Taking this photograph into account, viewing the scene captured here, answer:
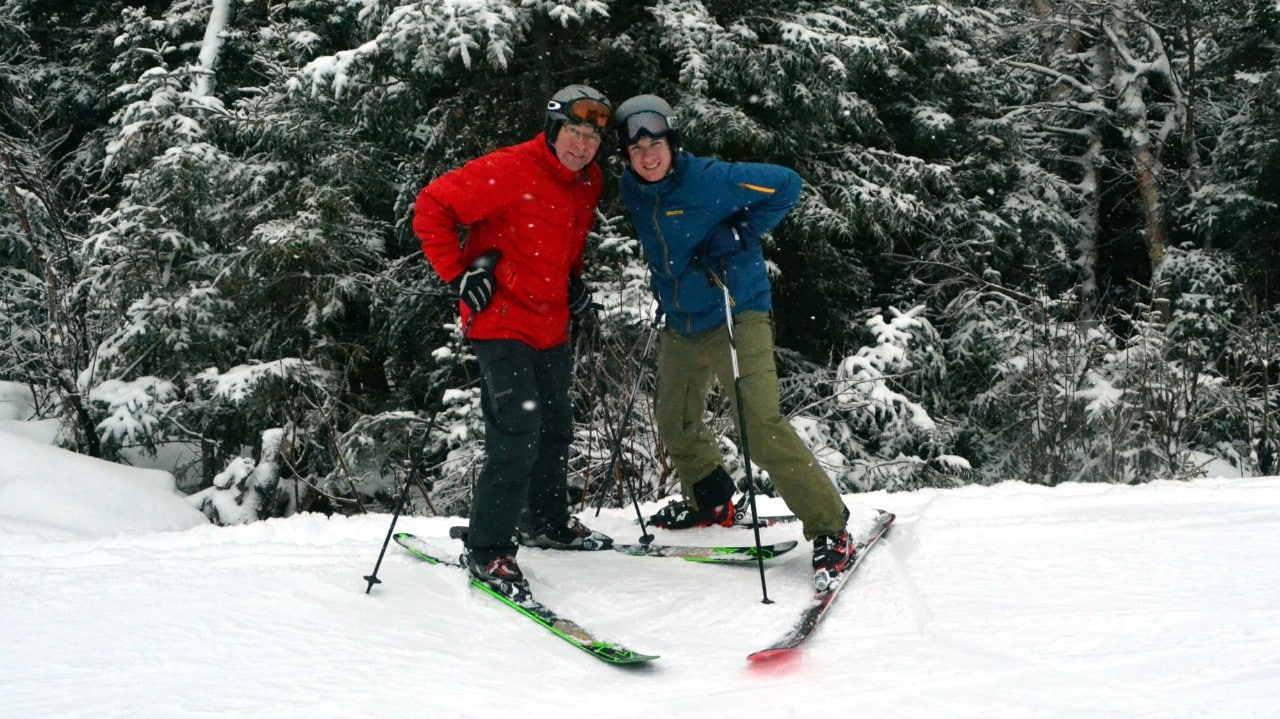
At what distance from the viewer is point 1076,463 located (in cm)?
823

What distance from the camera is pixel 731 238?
372cm

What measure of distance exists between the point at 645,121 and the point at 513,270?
72 cm

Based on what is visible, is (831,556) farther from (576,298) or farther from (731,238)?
(576,298)

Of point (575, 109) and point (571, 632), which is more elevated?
point (575, 109)

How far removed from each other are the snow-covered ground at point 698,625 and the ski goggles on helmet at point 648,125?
1.64 meters

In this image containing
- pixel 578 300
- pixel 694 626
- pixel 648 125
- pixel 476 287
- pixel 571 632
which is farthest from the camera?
pixel 578 300

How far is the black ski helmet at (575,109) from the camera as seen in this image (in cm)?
362

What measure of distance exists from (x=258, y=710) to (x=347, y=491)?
26.9 ft

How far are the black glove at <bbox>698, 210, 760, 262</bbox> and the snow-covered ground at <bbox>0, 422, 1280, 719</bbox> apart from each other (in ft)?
3.95

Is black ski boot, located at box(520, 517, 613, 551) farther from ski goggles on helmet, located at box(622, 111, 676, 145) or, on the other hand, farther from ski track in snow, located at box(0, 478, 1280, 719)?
ski goggles on helmet, located at box(622, 111, 676, 145)

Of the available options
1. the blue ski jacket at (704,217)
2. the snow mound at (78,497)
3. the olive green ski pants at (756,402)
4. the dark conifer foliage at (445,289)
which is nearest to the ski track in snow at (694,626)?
the olive green ski pants at (756,402)

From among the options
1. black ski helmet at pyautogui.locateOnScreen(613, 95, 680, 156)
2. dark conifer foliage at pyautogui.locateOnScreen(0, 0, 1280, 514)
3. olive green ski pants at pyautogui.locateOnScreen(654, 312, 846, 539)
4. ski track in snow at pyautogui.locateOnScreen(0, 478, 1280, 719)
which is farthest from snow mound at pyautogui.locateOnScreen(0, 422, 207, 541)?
black ski helmet at pyautogui.locateOnScreen(613, 95, 680, 156)

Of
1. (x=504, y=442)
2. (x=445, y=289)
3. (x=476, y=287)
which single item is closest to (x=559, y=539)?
(x=504, y=442)

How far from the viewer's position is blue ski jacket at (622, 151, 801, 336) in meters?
3.70
